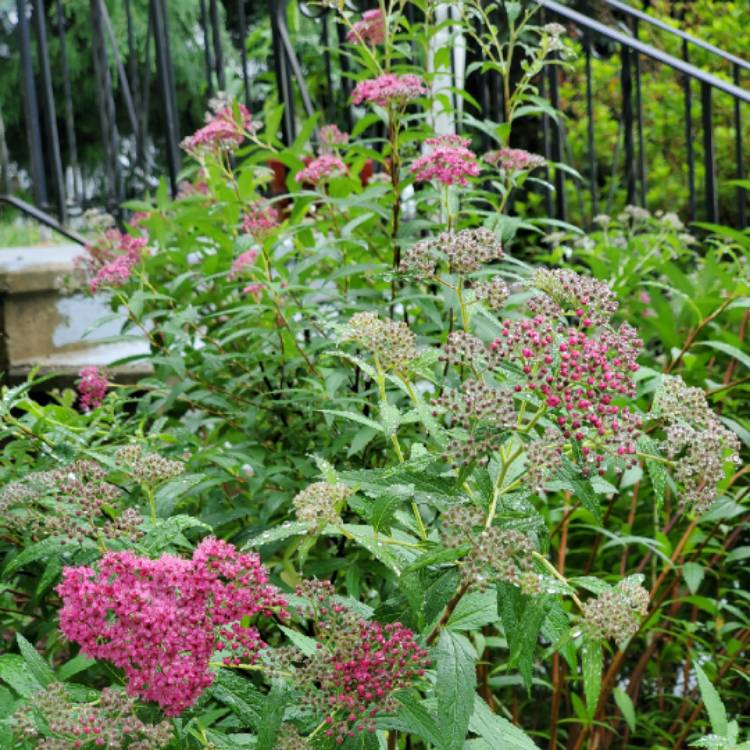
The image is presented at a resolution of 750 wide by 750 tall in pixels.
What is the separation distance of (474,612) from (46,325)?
2.67 metres

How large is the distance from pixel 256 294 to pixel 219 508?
559 mm

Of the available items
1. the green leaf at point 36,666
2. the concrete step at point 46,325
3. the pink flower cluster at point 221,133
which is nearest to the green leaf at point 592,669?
the green leaf at point 36,666

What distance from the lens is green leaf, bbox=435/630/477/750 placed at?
1.16 m

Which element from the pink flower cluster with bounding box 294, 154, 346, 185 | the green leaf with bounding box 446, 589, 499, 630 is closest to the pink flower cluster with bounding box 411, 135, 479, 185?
the pink flower cluster with bounding box 294, 154, 346, 185

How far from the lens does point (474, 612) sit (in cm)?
136

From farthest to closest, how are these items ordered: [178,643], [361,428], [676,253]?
[676,253] < [361,428] < [178,643]

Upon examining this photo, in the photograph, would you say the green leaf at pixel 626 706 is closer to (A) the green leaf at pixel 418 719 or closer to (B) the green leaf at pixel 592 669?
(B) the green leaf at pixel 592 669

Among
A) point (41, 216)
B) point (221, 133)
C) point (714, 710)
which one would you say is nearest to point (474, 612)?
point (714, 710)

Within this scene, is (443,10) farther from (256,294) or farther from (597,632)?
(597,632)

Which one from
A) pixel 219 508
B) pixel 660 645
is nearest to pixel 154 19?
pixel 219 508

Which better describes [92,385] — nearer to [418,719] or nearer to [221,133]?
[221,133]

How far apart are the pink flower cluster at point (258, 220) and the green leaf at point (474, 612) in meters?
1.12

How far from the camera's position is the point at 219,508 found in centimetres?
203

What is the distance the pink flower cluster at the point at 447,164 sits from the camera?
6.31 feet
